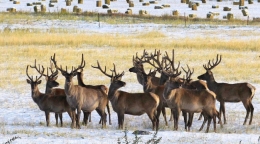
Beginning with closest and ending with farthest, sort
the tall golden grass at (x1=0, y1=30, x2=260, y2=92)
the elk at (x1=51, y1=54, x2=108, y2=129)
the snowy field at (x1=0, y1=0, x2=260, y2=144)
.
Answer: the snowy field at (x1=0, y1=0, x2=260, y2=144) → the elk at (x1=51, y1=54, x2=108, y2=129) → the tall golden grass at (x1=0, y1=30, x2=260, y2=92)

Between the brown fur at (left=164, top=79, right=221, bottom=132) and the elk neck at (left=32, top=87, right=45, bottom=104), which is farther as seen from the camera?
the elk neck at (left=32, top=87, right=45, bottom=104)

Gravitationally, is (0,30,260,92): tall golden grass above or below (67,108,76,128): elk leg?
below

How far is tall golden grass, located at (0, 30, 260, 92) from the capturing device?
2380cm

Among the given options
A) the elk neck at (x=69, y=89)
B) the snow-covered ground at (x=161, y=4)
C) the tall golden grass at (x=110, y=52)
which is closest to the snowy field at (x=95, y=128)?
the elk neck at (x=69, y=89)

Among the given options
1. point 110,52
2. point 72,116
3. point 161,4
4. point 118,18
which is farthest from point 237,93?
point 161,4

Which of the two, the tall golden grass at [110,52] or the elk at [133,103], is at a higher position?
the elk at [133,103]

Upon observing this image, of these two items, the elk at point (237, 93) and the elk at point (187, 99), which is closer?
the elk at point (187, 99)

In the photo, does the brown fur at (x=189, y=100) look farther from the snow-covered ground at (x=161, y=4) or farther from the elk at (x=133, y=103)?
the snow-covered ground at (x=161, y=4)

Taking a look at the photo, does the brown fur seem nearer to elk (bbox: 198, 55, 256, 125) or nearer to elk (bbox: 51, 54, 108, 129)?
elk (bbox: 198, 55, 256, 125)

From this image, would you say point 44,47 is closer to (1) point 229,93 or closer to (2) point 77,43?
(2) point 77,43

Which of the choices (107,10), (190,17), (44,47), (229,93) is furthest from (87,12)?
(229,93)

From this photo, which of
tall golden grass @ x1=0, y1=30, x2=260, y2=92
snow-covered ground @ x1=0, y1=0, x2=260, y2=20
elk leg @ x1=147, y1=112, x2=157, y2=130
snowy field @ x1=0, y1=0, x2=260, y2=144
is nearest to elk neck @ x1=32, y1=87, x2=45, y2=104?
snowy field @ x1=0, y1=0, x2=260, y2=144

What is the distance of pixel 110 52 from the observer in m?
30.4

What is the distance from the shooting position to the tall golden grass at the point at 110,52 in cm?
2380
